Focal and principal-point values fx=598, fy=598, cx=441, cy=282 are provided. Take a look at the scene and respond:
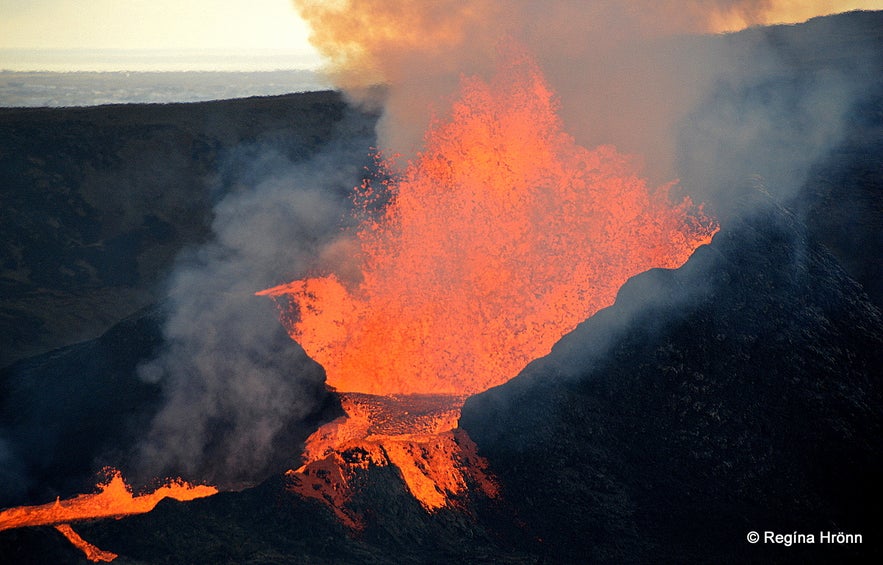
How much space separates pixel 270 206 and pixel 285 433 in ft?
18.5

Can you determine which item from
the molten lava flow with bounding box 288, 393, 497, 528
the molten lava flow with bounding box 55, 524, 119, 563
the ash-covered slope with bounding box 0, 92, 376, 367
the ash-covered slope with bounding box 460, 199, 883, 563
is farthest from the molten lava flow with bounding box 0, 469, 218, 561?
the ash-covered slope with bounding box 0, 92, 376, 367

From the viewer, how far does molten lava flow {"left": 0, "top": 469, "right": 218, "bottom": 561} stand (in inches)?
260

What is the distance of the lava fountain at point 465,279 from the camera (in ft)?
25.4

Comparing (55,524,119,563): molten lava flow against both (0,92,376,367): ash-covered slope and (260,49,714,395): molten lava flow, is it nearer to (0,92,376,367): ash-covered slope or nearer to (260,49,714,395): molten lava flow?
(260,49,714,395): molten lava flow

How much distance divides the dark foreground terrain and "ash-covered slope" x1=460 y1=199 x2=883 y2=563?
2cm

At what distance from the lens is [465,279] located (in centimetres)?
873

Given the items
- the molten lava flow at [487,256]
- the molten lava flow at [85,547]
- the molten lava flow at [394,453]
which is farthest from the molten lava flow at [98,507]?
the molten lava flow at [487,256]

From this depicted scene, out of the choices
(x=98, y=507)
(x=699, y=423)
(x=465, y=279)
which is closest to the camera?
(x=98, y=507)

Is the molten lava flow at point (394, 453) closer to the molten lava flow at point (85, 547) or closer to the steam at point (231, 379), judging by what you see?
the steam at point (231, 379)

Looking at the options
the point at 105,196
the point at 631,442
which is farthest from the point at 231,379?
the point at 105,196

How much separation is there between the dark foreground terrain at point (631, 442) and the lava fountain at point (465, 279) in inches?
11.6

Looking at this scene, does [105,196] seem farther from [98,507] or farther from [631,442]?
[631,442]

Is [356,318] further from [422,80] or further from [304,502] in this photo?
[422,80]

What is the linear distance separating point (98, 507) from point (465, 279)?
537cm
